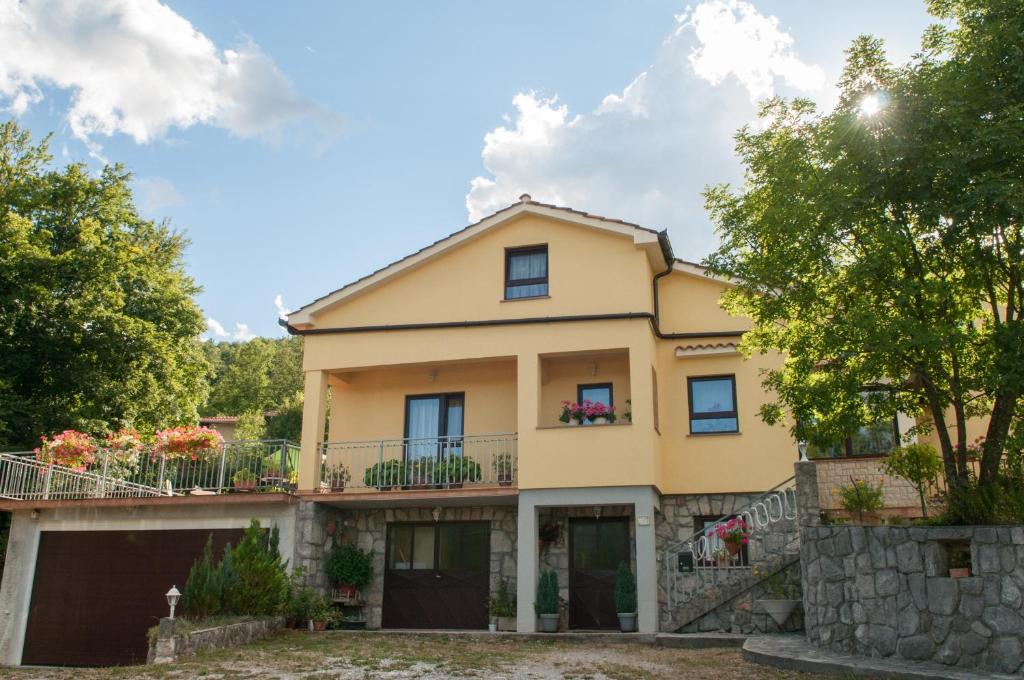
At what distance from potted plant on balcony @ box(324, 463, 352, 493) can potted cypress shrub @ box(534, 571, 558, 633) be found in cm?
458

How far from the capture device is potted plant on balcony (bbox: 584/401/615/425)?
16219mm

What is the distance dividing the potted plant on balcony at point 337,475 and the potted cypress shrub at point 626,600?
5.83 meters

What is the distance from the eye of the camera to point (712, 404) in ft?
56.1

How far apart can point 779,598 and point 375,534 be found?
8275 millimetres

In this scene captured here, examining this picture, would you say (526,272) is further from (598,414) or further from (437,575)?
(437,575)

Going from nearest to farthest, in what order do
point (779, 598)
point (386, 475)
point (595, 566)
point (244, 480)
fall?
1. point (779, 598)
2. point (595, 566)
3. point (386, 475)
4. point (244, 480)

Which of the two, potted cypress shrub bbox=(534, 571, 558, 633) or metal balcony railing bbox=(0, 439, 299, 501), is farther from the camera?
metal balcony railing bbox=(0, 439, 299, 501)

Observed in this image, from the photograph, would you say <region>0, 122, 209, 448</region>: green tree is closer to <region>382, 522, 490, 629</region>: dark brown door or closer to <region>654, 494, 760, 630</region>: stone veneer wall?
<region>382, 522, 490, 629</region>: dark brown door

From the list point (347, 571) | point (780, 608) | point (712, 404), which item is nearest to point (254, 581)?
point (347, 571)

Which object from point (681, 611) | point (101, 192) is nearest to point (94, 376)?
point (101, 192)

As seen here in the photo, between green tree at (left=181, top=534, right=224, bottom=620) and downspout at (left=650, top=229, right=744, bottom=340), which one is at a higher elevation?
downspout at (left=650, top=229, right=744, bottom=340)

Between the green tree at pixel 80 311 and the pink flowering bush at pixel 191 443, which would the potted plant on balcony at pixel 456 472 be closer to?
the pink flowering bush at pixel 191 443

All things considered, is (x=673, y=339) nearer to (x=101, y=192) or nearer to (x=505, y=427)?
(x=505, y=427)

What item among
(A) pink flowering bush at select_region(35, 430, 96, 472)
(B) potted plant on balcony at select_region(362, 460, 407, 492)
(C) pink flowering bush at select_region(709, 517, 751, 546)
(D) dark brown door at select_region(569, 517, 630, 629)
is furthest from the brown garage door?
(C) pink flowering bush at select_region(709, 517, 751, 546)
